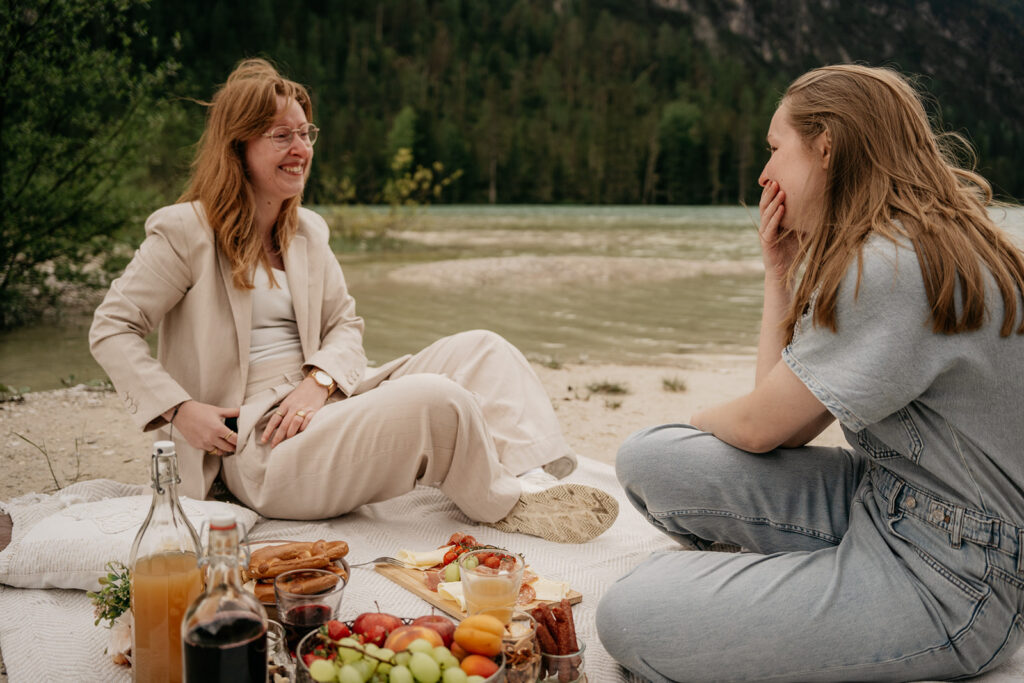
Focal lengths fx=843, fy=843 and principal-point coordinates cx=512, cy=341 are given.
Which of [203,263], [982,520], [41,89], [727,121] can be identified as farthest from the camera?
[727,121]

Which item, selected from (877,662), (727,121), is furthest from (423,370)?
(727,121)

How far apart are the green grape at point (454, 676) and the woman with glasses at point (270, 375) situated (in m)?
1.25

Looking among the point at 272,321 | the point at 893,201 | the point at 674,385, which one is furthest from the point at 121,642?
the point at 674,385

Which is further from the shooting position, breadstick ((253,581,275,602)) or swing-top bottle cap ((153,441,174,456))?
breadstick ((253,581,275,602))

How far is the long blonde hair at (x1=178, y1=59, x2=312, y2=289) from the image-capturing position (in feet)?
8.88

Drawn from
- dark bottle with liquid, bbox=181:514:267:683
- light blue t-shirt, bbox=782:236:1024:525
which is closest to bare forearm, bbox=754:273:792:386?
light blue t-shirt, bbox=782:236:1024:525

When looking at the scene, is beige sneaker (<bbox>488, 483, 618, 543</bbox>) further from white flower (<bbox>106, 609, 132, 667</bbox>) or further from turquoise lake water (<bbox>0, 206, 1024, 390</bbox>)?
white flower (<bbox>106, 609, 132, 667</bbox>)

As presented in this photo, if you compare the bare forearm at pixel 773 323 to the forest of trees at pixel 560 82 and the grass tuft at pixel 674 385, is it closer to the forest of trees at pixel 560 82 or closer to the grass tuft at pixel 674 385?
the grass tuft at pixel 674 385

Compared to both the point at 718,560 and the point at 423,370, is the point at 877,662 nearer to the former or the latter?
the point at 718,560

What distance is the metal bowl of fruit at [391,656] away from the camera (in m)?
1.31

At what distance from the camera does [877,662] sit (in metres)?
1.65

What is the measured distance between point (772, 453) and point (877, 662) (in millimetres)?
549

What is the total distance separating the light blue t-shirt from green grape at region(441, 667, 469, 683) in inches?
33.0

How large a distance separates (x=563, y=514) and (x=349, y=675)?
4.92 ft
